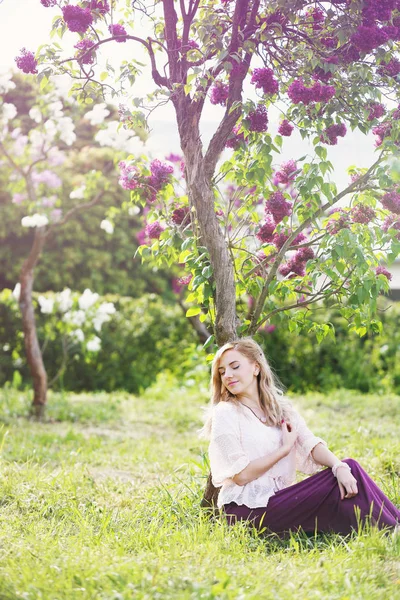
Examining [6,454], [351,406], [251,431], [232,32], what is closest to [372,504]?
[251,431]

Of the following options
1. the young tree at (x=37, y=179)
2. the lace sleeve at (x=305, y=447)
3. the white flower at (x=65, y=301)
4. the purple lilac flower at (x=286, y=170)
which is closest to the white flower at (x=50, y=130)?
the young tree at (x=37, y=179)

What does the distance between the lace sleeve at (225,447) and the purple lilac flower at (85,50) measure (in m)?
1.64

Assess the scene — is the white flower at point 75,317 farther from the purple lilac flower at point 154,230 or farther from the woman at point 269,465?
the woman at point 269,465

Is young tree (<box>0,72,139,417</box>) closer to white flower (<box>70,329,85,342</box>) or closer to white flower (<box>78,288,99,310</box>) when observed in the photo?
white flower (<box>78,288,99,310</box>)

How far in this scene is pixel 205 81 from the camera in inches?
113

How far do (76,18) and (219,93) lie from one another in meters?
0.67

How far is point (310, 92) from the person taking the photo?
2982 millimetres

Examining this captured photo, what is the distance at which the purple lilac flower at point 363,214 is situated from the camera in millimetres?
3176

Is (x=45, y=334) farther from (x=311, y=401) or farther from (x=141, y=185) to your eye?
(x=141, y=185)

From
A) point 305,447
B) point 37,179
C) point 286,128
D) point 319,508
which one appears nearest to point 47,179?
point 37,179

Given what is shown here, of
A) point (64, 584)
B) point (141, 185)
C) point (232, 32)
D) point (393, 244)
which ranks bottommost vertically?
point (64, 584)

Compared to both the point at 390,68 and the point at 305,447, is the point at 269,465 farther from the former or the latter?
the point at 390,68

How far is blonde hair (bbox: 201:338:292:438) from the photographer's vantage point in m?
3.21

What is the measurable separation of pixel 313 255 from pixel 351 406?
3.93 metres
